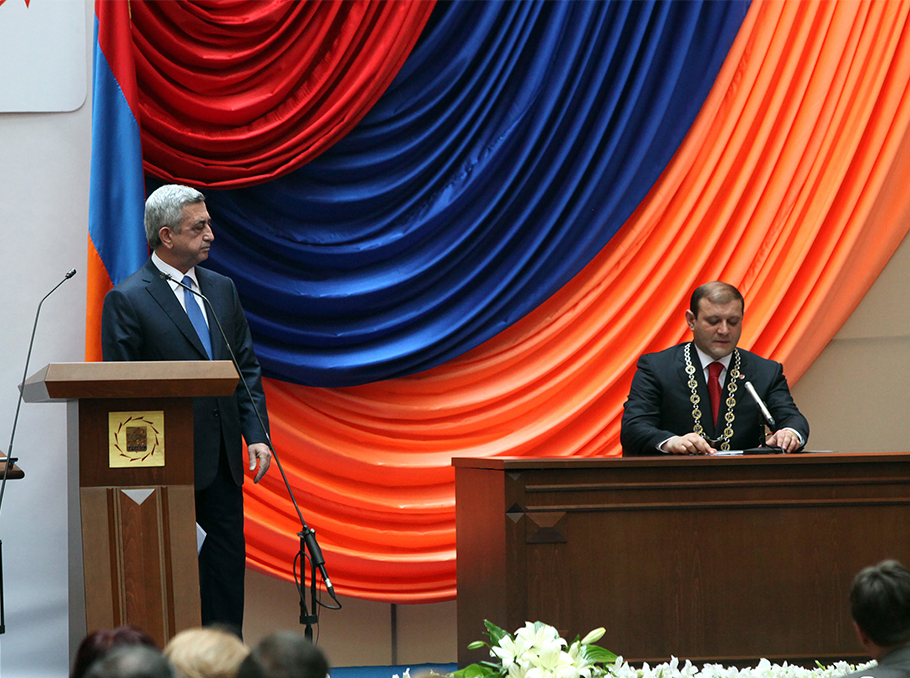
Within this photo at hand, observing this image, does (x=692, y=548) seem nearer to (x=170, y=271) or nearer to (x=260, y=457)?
(x=260, y=457)

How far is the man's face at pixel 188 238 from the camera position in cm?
312

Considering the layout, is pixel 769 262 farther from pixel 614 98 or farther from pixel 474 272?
pixel 474 272

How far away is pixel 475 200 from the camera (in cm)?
425

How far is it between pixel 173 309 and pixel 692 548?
170 cm

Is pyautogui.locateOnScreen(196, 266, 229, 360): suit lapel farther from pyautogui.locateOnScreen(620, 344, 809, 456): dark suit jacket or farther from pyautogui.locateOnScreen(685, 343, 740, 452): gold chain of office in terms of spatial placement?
pyautogui.locateOnScreen(685, 343, 740, 452): gold chain of office

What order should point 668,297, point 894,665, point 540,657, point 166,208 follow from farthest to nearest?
point 668,297
point 166,208
point 540,657
point 894,665

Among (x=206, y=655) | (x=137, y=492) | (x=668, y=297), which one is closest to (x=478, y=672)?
(x=137, y=492)

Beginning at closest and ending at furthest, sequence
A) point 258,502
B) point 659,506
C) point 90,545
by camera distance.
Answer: point 90,545
point 659,506
point 258,502

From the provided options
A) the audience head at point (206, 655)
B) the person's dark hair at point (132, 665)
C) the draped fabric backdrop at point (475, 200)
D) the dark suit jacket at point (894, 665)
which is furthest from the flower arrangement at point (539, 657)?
the draped fabric backdrop at point (475, 200)

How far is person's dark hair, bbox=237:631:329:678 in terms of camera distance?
104cm

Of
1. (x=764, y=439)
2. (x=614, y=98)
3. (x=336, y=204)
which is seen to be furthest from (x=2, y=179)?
(x=764, y=439)

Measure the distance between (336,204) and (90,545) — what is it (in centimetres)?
204

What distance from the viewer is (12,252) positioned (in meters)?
3.81

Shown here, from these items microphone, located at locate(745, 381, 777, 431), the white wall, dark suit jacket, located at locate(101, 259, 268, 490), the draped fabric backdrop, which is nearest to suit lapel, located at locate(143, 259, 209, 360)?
dark suit jacket, located at locate(101, 259, 268, 490)
